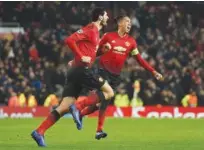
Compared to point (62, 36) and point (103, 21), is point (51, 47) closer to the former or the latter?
point (62, 36)

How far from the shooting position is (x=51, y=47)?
31.5 metres

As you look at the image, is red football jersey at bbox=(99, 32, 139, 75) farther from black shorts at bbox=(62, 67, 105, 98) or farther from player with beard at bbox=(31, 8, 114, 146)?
black shorts at bbox=(62, 67, 105, 98)

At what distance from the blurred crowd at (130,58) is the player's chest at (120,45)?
42.4ft

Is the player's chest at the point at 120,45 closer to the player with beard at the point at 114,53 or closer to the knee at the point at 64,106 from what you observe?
the player with beard at the point at 114,53

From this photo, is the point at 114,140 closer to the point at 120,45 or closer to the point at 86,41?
the point at 120,45

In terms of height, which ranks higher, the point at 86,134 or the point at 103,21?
the point at 103,21

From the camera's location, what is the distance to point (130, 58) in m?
31.4

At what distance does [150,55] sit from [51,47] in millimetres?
4038

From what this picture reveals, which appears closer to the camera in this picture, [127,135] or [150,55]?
[127,135]

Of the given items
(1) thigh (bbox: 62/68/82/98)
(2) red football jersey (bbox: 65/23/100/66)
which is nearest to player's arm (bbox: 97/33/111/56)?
(2) red football jersey (bbox: 65/23/100/66)

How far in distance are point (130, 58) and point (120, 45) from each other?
1571 cm

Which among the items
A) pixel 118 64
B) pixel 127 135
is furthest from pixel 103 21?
pixel 127 135

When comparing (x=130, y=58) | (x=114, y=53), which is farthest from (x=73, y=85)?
(x=130, y=58)

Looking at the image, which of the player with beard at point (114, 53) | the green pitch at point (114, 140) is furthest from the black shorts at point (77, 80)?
the player with beard at point (114, 53)
